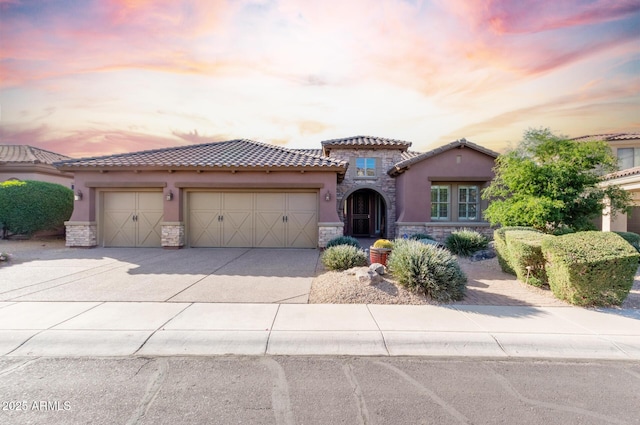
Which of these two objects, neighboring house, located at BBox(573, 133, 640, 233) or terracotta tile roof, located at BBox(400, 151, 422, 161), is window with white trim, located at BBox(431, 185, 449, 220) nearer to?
terracotta tile roof, located at BBox(400, 151, 422, 161)

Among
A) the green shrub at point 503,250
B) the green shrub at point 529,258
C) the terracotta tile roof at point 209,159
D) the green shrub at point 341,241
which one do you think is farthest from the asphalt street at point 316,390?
the terracotta tile roof at point 209,159

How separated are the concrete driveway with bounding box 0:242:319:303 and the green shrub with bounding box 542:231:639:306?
538cm

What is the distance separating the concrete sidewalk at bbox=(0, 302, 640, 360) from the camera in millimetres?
4207

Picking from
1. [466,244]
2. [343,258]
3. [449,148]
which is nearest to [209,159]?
[343,258]

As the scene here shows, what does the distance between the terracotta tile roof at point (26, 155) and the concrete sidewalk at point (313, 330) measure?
18.6 m

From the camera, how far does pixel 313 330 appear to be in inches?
183

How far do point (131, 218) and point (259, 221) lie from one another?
18.8 feet

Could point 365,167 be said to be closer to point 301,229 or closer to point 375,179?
point 375,179

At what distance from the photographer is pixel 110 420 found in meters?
2.83

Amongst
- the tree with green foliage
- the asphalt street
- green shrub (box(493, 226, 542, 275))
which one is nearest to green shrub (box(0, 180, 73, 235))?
the asphalt street

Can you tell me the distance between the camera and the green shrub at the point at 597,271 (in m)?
5.71

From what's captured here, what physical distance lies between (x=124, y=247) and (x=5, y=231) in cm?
716

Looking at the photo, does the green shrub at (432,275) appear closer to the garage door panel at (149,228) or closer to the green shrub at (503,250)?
the green shrub at (503,250)

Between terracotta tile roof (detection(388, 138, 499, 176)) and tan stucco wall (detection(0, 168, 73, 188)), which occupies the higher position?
terracotta tile roof (detection(388, 138, 499, 176))
